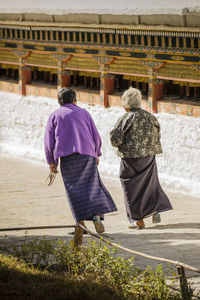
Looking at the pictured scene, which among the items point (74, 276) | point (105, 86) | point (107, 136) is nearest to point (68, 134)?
point (74, 276)

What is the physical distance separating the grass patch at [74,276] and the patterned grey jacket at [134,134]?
177cm

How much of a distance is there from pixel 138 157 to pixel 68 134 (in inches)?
49.7

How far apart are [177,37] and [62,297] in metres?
6.68

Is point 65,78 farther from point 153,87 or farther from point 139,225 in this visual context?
point 139,225

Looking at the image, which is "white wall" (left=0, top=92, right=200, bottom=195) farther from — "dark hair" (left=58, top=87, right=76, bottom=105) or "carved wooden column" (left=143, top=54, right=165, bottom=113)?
"dark hair" (left=58, top=87, right=76, bottom=105)

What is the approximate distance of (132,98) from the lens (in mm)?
7582

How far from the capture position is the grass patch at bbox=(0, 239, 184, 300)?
5.07m

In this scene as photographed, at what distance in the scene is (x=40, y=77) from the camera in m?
16.3

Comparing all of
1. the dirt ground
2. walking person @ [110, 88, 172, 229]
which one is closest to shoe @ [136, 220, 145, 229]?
walking person @ [110, 88, 172, 229]

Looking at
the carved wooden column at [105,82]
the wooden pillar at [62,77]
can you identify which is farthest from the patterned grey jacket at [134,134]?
the wooden pillar at [62,77]

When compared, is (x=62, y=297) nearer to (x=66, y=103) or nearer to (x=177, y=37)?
(x=66, y=103)

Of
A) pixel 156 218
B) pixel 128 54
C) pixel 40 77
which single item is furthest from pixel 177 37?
pixel 40 77

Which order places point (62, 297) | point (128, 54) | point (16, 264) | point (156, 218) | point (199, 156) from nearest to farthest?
point (62, 297)
point (16, 264)
point (156, 218)
point (199, 156)
point (128, 54)

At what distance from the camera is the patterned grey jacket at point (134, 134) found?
759cm
